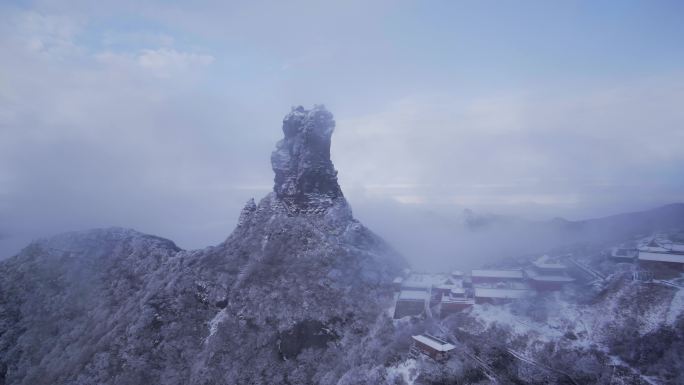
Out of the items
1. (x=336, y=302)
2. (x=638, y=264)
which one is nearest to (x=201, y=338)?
(x=336, y=302)

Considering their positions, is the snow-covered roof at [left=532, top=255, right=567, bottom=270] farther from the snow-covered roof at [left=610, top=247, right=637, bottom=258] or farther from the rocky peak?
the rocky peak

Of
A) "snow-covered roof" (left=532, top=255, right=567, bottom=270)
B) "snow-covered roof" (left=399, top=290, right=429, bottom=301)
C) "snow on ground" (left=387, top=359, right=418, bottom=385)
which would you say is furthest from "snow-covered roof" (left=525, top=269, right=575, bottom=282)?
"snow on ground" (left=387, top=359, right=418, bottom=385)

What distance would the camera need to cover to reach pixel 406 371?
47469 millimetres

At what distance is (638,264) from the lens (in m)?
62.1

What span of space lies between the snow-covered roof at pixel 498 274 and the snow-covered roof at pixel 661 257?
20313 mm

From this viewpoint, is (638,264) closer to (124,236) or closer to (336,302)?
(336,302)

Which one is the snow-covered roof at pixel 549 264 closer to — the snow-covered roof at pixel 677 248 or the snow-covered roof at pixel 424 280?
the snow-covered roof at pixel 677 248

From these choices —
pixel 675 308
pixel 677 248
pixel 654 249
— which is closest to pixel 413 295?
pixel 675 308

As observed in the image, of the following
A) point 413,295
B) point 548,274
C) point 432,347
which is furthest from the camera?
point 548,274

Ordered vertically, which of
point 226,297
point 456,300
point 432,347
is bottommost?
point 432,347

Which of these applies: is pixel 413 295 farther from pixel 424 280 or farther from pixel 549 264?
pixel 549 264

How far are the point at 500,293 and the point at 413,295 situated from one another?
1522 centimetres

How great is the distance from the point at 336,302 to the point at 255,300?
52.4 feet

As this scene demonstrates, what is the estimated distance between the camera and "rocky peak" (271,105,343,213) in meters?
83.7
